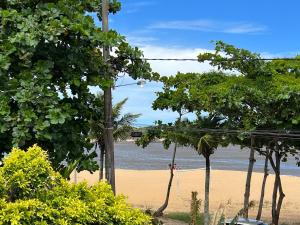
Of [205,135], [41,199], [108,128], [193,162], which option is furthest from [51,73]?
[193,162]

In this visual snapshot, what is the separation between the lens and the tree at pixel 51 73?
10648 mm

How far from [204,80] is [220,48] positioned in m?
1.44

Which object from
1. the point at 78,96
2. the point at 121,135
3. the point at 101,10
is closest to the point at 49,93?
the point at 78,96

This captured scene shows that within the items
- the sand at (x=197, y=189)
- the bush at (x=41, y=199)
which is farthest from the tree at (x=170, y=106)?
the bush at (x=41, y=199)

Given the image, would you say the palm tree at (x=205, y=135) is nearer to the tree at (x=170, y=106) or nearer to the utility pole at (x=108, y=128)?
the tree at (x=170, y=106)

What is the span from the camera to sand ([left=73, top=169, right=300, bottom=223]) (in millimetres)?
30375

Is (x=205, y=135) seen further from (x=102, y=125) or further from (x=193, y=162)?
(x=193, y=162)

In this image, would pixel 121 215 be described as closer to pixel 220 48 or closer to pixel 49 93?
pixel 49 93

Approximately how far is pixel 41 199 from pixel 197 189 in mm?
35492

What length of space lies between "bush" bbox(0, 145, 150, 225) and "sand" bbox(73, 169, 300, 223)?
64.3 feet

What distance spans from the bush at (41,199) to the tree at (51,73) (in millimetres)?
4363

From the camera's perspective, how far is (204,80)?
64.0ft

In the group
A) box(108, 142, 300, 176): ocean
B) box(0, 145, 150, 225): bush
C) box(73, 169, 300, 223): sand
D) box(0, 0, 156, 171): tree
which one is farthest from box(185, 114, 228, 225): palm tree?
box(108, 142, 300, 176): ocean

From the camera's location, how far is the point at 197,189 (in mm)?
40906
